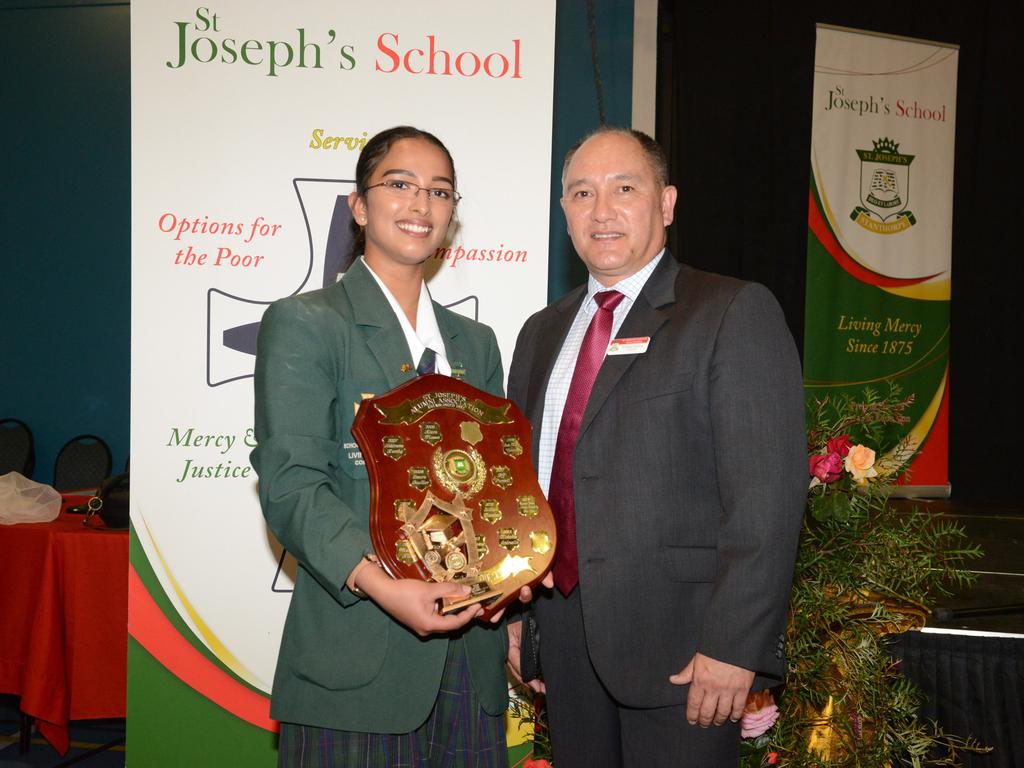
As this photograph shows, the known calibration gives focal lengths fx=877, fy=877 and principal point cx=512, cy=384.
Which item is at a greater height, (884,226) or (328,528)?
(884,226)

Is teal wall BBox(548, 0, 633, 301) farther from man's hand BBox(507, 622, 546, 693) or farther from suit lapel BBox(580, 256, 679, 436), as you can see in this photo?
man's hand BBox(507, 622, 546, 693)

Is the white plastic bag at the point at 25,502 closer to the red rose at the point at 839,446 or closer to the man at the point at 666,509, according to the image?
the man at the point at 666,509

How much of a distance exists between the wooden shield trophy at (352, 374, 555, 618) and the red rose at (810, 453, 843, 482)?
1.02m

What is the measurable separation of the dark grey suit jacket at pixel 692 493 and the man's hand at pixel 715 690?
3 centimetres

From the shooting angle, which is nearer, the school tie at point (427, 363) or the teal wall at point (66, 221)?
the school tie at point (427, 363)

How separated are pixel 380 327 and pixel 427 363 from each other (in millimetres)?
128

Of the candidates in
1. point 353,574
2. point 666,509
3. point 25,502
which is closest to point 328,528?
point 353,574

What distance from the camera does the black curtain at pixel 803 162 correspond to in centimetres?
598

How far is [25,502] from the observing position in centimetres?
367

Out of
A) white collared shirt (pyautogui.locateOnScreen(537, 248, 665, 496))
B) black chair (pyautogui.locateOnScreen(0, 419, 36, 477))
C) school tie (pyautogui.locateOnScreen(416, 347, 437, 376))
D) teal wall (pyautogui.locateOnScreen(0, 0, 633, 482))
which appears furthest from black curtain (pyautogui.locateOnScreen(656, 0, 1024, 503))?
black chair (pyautogui.locateOnScreen(0, 419, 36, 477))

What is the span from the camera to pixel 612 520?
5.59ft

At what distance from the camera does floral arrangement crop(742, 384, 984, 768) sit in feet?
7.47

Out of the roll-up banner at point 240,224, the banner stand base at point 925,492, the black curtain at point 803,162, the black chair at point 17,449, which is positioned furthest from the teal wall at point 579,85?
the black chair at point 17,449

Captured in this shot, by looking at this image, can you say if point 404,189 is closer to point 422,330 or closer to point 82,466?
point 422,330
